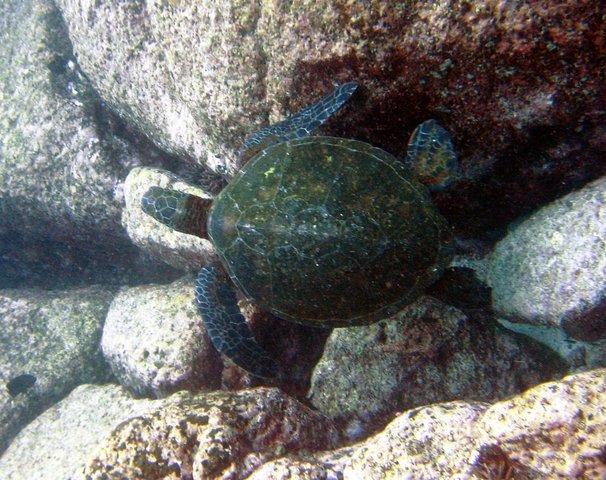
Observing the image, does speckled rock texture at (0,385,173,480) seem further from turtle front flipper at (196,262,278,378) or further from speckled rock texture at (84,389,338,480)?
speckled rock texture at (84,389,338,480)

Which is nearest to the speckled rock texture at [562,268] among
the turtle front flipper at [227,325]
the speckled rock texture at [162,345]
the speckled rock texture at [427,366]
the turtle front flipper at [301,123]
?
the speckled rock texture at [427,366]

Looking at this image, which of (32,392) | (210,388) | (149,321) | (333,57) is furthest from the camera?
(32,392)

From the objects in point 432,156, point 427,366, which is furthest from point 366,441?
point 432,156

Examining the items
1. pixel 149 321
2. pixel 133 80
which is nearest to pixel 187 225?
pixel 149 321

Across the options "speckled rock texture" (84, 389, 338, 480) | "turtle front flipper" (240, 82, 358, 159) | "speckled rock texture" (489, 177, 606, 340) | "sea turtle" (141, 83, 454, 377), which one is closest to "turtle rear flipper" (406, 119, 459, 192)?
"sea turtle" (141, 83, 454, 377)

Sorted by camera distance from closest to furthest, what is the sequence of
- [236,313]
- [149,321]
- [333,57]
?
[333,57]
[236,313]
[149,321]

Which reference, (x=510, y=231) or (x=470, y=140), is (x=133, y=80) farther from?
(x=510, y=231)
